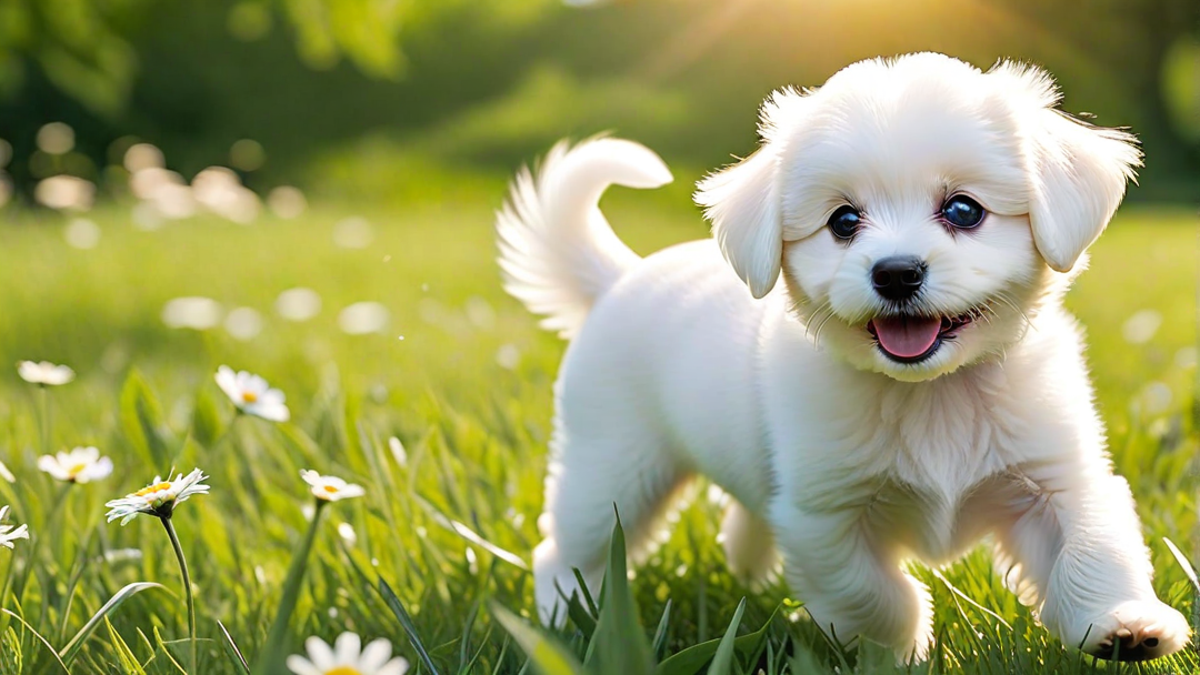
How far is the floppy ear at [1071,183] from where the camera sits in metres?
1.76

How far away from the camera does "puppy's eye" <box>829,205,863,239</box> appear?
182 cm

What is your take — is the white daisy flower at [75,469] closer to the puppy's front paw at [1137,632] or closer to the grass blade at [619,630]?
the grass blade at [619,630]

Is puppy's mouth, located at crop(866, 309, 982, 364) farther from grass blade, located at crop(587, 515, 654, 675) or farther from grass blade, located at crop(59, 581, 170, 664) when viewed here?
grass blade, located at crop(59, 581, 170, 664)

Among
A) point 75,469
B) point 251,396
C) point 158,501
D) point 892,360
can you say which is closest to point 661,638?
point 892,360

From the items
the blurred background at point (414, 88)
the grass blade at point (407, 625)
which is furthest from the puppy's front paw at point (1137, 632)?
the blurred background at point (414, 88)

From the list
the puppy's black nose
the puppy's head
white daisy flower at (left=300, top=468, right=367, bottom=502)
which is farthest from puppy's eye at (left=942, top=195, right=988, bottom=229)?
white daisy flower at (left=300, top=468, right=367, bottom=502)

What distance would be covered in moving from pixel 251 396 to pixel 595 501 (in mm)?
700

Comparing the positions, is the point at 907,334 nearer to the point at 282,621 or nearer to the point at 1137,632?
the point at 1137,632

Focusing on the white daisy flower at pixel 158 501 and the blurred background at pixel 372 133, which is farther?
the blurred background at pixel 372 133

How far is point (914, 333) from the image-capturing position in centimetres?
179

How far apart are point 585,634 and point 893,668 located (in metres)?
0.53

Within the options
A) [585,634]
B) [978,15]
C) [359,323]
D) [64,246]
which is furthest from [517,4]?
[585,634]

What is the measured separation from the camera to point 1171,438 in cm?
315

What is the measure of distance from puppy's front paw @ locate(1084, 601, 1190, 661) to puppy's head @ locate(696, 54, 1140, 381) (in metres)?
0.42
